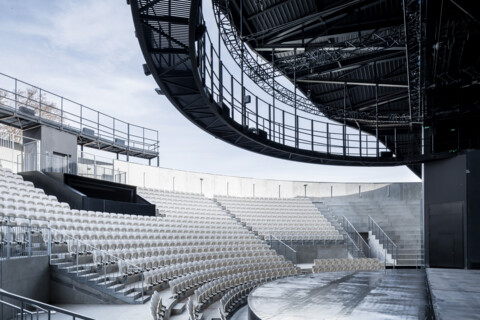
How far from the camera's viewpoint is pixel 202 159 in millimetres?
41719

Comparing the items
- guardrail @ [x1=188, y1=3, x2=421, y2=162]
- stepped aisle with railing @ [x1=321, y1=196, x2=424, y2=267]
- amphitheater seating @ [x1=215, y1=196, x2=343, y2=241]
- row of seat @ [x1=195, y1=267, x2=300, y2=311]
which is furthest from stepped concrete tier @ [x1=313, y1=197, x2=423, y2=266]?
row of seat @ [x1=195, y1=267, x2=300, y2=311]

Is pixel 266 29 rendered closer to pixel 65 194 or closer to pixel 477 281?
Result: pixel 65 194

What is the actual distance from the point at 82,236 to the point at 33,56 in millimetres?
21916

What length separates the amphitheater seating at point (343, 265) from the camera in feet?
65.2

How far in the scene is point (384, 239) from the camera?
1012 inches

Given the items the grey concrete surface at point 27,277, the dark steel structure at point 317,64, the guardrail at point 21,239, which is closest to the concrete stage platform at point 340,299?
the grey concrete surface at point 27,277

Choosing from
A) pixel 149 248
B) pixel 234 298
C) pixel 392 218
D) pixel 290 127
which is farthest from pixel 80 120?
pixel 392 218

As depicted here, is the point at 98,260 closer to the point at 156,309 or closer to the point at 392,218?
the point at 156,309

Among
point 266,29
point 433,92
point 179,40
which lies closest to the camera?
point 179,40

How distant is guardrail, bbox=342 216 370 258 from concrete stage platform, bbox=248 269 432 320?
39.1ft

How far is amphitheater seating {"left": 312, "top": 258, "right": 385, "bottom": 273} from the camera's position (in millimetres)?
19869

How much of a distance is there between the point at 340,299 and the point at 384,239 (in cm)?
1831

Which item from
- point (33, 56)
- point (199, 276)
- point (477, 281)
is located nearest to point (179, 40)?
point (199, 276)

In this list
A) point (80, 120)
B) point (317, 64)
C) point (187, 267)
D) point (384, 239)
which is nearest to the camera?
point (187, 267)
